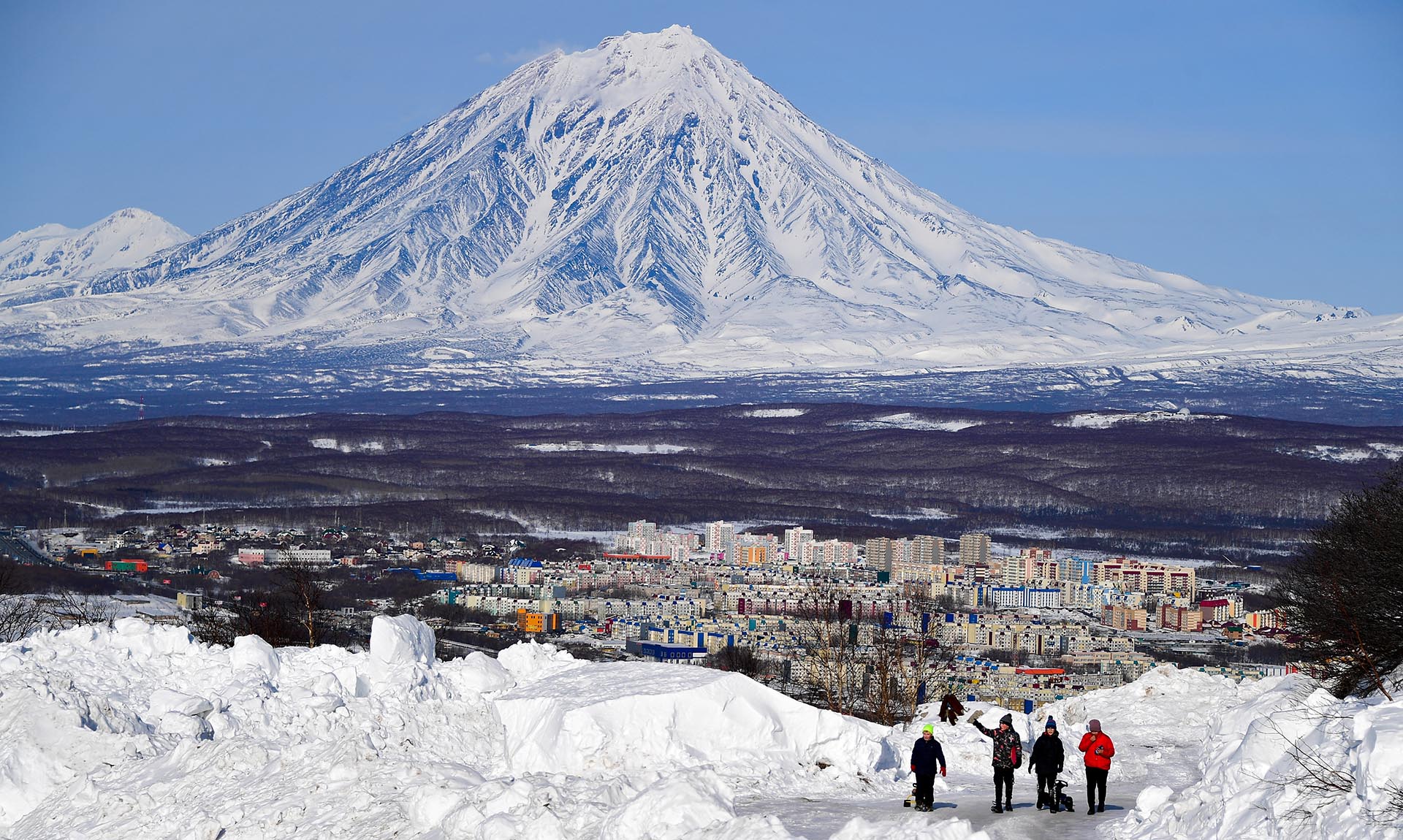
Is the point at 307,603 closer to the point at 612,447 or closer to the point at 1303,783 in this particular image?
the point at 1303,783

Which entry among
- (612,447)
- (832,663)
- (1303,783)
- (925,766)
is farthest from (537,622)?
(612,447)

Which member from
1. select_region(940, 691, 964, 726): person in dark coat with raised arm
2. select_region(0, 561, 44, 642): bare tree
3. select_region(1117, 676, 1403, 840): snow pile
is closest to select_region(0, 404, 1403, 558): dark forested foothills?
select_region(0, 561, 44, 642): bare tree

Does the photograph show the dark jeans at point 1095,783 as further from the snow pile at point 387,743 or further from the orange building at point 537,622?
the orange building at point 537,622

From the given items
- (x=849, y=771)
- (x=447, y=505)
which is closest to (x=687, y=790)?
(x=849, y=771)

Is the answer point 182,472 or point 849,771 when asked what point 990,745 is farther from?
point 182,472

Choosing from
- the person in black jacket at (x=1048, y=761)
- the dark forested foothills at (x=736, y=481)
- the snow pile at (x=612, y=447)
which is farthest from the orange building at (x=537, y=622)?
the snow pile at (x=612, y=447)

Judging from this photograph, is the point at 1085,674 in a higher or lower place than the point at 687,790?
lower
